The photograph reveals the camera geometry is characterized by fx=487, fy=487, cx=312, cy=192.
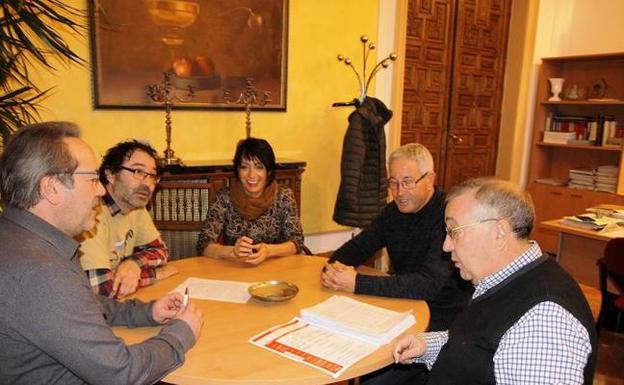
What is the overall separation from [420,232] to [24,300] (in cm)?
158

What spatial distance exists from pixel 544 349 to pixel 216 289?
1211mm

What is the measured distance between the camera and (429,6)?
495 cm

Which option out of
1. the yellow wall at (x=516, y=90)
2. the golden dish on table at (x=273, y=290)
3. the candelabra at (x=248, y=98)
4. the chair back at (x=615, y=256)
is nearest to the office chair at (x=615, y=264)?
the chair back at (x=615, y=256)

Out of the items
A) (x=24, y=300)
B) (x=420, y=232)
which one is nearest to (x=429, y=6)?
(x=420, y=232)

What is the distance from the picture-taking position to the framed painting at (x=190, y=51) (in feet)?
11.1

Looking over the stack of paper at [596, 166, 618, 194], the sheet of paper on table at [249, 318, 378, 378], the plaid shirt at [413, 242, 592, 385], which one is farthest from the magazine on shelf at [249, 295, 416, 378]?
the stack of paper at [596, 166, 618, 194]

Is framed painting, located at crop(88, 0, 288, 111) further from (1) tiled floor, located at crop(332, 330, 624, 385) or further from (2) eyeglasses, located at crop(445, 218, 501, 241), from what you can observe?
(2) eyeglasses, located at crop(445, 218, 501, 241)

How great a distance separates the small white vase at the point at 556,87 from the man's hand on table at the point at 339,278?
4469 millimetres

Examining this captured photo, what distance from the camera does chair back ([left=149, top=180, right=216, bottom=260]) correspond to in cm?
297

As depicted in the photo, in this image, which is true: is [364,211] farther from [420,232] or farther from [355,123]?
[420,232]

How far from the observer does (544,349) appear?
1070mm

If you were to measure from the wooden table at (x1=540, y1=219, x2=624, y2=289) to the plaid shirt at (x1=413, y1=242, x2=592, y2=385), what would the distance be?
226 cm

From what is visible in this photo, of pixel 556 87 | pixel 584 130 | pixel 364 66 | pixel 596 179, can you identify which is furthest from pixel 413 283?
pixel 556 87

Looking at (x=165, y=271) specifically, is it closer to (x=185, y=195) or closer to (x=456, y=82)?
(x=185, y=195)
